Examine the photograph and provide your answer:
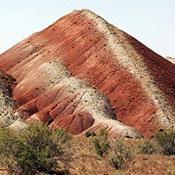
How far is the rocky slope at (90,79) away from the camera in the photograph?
55.0 meters

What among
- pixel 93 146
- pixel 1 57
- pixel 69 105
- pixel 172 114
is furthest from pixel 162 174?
pixel 1 57

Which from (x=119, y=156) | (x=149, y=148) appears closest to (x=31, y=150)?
(x=119, y=156)

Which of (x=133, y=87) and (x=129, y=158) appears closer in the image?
(x=129, y=158)

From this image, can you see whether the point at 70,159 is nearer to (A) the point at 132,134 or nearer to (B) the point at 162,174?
(B) the point at 162,174

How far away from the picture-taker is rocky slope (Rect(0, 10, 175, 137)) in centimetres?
5497

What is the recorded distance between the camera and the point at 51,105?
59.6 meters

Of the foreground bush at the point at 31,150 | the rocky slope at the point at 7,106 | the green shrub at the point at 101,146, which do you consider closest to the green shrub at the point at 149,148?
the green shrub at the point at 101,146

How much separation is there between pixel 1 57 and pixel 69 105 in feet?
75.8

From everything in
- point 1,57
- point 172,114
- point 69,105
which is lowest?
point 172,114

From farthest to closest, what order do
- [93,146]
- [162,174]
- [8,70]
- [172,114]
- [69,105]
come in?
[8,70] < [69,105] < [172,114] < [93,146] < [162,174]

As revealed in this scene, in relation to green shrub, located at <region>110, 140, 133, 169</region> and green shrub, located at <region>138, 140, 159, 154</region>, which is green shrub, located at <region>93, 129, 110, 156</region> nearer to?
green shrub, located at <region>138, 140, 159, 154</region>

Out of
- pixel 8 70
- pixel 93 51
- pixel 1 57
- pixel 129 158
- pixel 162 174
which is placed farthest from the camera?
pixel 1 57

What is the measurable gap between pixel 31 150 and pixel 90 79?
40514 mm

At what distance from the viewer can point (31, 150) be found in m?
22.9
